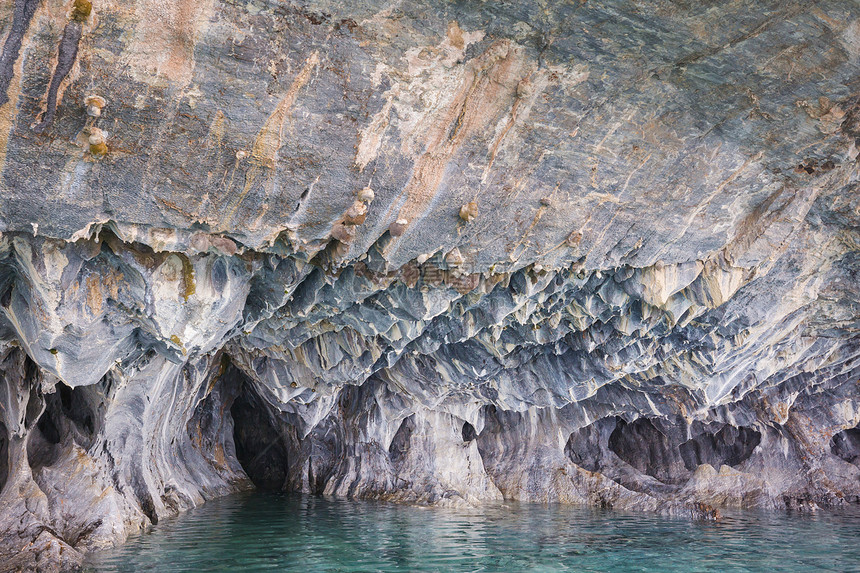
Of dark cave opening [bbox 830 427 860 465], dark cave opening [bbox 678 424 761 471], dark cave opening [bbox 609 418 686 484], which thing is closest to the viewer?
dark cave opening [bbox 609 418 686 484]

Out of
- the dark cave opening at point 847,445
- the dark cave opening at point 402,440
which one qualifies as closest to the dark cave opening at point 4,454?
the dark cave opening at point 402,440

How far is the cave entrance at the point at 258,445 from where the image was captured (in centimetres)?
2133

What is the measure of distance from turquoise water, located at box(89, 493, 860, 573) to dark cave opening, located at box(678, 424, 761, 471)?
520 cm

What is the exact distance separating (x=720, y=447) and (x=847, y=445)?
15.9 feet

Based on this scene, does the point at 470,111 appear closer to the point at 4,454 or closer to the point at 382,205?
the point at 382,205

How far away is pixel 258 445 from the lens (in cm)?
2195

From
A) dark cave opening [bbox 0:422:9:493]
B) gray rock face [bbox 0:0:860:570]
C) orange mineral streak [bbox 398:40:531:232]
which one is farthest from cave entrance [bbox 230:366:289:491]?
orange mineral streak [bbox 398:40:531:232]

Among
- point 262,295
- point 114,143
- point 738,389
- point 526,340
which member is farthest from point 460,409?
point 114,143

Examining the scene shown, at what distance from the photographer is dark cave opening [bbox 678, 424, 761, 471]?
21844 millimetres

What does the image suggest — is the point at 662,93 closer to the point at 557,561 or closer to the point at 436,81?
the point at 436,81

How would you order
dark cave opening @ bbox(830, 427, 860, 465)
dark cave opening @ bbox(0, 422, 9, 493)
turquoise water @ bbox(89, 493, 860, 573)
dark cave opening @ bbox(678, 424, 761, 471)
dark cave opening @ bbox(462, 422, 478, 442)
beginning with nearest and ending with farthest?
turquoise water @ bbox(89, 493, 860, 573), dark cave opening @ bbox(0, 422, 9, 493), dark cave opening @ bbox(462, 422, 478, 442), dark cave opening @ bbox(678, 424, 761, 471), dark cave opening @ bbox(830, 427, 860, 465)

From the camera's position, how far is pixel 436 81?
641cm

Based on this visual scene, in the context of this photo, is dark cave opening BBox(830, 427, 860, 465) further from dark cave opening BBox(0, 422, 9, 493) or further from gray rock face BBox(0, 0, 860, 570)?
dark cave opening BBox(0, 422, 9, 493)

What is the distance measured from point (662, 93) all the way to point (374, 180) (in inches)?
127
